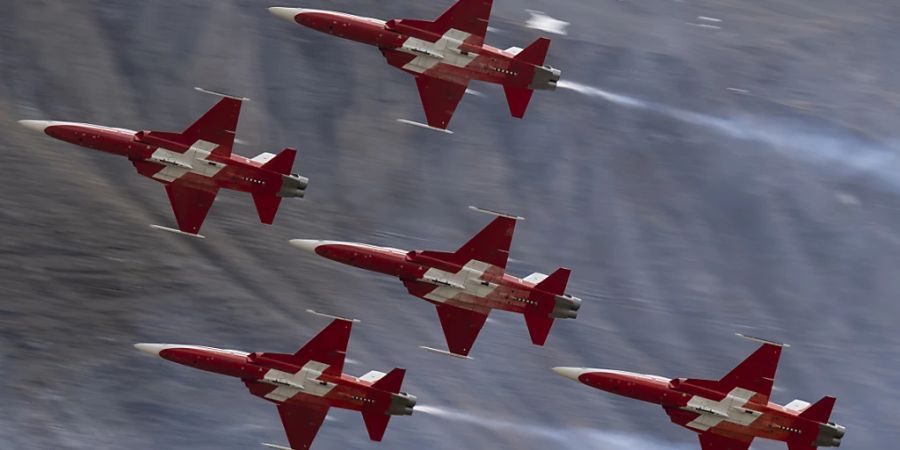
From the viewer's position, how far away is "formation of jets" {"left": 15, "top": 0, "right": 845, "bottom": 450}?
54.0 m

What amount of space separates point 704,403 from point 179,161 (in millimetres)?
17850

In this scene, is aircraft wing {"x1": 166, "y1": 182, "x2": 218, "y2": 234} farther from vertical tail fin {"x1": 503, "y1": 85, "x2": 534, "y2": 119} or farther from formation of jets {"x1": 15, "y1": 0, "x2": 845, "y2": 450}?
vertical tail fin {"x1": 503, "y1": 85, "x2": 534, "y2": 119}

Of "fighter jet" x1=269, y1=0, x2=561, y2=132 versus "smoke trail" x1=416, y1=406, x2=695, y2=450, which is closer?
"fighter jet" x1=269, y1=0, x2=561, y2=132

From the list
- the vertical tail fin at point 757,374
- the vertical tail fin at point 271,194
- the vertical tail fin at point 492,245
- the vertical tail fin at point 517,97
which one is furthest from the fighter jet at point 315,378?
the vertical tail fin at point 757,374

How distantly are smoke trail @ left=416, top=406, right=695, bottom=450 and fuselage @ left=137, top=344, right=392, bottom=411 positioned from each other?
7.90 meters

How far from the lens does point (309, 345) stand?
2127 inches

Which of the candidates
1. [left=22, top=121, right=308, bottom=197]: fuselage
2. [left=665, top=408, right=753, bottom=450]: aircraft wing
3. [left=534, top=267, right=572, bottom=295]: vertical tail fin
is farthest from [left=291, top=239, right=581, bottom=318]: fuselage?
[left=665, top=408, right=753, bottom=450]: aircraft wing

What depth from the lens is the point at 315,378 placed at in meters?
54.1

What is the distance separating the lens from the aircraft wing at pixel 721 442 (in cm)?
5519

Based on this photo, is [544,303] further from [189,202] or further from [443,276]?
[189,202]

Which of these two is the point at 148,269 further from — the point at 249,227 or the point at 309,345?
the point at 309,345

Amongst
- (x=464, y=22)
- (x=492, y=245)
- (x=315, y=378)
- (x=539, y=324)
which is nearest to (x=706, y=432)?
(x=539, y=324)

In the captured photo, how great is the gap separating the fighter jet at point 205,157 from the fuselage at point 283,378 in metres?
4.17

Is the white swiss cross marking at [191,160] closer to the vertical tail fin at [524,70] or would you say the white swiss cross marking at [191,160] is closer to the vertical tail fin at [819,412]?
the vertical tail fin at [524,70]
